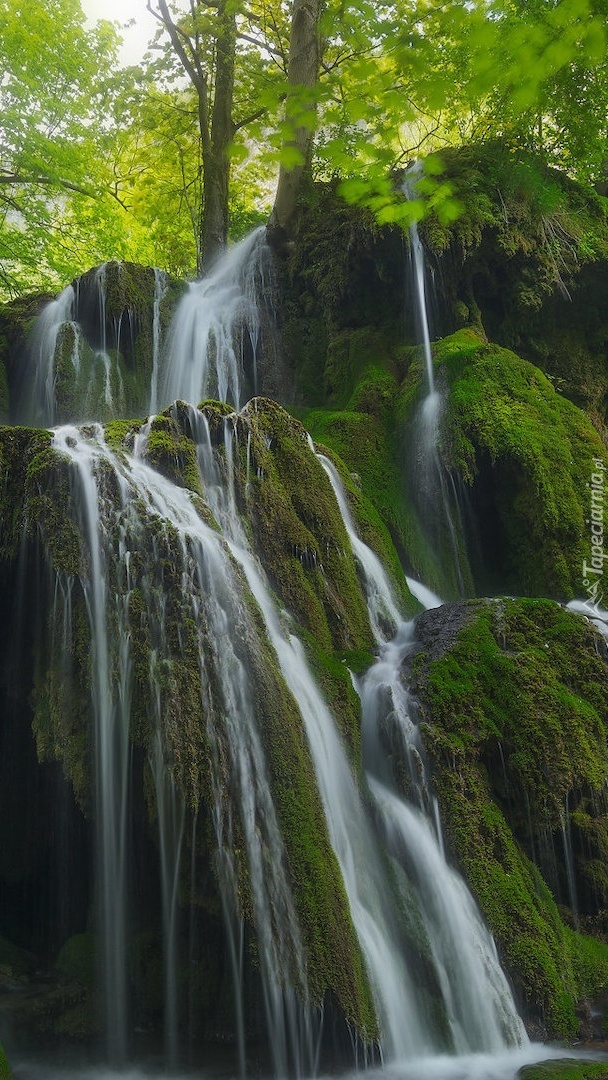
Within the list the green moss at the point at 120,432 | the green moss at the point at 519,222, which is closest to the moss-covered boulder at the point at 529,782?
the green moss at the point at 120,432

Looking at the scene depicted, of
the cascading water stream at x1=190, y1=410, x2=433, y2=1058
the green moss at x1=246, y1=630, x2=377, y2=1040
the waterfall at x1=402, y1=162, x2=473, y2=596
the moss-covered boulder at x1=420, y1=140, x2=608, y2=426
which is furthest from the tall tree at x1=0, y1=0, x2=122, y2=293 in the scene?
the green moss at x1=246, y1=630, x2=377, y2=1040

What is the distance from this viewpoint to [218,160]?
1641 cm

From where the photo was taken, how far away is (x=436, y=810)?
5539 millimetres

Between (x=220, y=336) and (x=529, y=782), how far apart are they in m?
8.50

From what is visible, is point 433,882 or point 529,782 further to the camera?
point 529,782

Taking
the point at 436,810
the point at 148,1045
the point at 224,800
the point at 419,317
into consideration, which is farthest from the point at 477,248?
the point at 148,1045

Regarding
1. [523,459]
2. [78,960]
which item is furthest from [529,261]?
[78,960]

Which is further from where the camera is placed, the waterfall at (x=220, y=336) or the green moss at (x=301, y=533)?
the waterfall at (x=220, y=336)

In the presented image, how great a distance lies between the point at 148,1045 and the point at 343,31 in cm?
610

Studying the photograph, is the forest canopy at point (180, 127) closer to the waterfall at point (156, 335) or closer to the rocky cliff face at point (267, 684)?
the waterfall at point (156, 335)

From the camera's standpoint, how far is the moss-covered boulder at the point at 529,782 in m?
5.13

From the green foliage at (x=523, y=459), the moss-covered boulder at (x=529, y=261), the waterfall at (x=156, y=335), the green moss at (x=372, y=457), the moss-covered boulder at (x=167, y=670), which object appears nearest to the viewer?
the moss-covered boulder at (x=167, y=670)

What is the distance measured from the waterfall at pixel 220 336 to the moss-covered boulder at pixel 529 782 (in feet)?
20.0

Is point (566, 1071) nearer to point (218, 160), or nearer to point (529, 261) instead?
point (529, 261)
